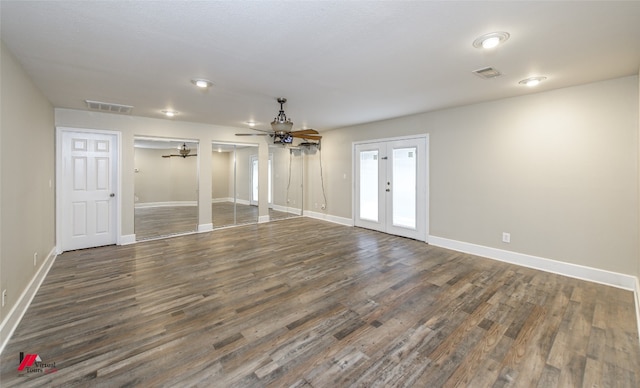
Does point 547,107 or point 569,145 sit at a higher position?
point 547,107

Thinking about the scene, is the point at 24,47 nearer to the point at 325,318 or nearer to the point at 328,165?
the point at 325,318

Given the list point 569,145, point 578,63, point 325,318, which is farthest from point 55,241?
point 569,145

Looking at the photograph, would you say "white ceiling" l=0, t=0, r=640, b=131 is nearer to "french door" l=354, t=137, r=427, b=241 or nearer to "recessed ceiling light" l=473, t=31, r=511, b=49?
"recessed ceiling light" l=473, t=31, r=511, b=49

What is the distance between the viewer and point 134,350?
213 centimetres

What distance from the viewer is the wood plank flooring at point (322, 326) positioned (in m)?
1.89

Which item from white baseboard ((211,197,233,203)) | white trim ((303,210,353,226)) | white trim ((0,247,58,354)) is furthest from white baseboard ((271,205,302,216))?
white trim ((0,247,58,354))

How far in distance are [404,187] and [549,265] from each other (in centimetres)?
265

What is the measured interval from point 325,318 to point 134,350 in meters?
1.58

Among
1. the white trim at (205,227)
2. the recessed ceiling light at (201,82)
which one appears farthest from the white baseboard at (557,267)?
the white trim at (205,227)

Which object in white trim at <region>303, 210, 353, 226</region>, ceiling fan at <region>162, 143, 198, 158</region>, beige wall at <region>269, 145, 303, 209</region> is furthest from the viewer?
beige wall at <region>269, 145, 303, 209</region>

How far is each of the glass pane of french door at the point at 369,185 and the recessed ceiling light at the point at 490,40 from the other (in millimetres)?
3848

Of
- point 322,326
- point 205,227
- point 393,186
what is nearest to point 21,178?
point 322,326

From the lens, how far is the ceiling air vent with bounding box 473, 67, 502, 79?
305cm

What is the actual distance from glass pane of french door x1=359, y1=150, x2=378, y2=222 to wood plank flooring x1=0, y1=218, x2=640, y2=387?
2.35 m
